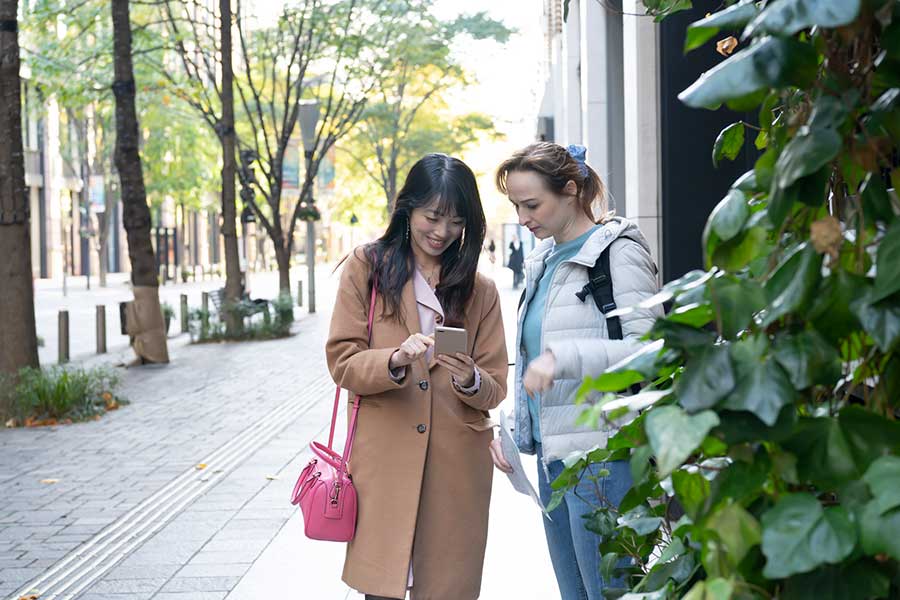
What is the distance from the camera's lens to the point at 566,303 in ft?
11.2

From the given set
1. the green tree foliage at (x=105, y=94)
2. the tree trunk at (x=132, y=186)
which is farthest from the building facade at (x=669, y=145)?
the green tree foliage at (x=105, y=94)

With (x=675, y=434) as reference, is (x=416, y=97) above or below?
above

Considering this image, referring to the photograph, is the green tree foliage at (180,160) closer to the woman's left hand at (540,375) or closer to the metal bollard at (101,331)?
the metal bollard at (101,331)

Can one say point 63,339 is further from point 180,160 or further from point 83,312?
point 180,160

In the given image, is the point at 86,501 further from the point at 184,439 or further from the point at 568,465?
the point at 568,465

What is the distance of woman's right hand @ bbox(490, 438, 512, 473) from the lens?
3.54 m

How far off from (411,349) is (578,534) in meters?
0.70

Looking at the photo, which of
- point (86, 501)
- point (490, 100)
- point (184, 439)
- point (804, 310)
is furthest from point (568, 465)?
point (490, 100)

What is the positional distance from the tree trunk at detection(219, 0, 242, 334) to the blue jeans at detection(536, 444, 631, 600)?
18.7 m

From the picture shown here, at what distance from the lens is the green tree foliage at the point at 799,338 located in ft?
3.44

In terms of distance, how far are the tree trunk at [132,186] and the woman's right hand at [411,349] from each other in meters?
13.3

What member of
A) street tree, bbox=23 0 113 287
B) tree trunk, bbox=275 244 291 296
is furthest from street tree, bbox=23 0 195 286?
tree trunk, bbox=275 244 291 296

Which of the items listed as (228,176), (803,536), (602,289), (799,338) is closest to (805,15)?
(799,338)

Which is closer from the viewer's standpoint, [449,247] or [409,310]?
[409,310]
